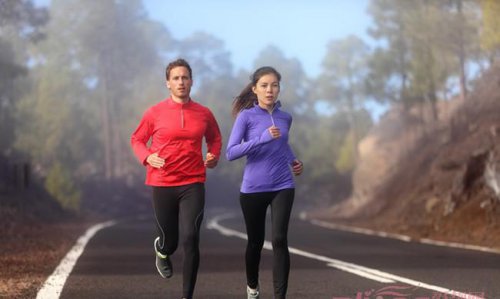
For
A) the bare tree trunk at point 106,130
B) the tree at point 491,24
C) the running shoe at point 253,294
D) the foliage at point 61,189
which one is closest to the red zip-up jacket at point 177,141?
the running shoe at point 253,294

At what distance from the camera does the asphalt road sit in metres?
8.82

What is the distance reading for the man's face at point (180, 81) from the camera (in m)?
7.63

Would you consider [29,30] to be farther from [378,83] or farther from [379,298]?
[379,298]

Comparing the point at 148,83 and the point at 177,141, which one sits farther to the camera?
the point at 148,83

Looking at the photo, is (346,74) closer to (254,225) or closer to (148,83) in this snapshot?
(148,83)

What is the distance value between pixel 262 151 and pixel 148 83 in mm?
84909

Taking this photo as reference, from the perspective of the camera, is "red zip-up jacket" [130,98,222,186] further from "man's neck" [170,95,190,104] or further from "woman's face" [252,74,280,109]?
"woman's face" [252,74,280,109]

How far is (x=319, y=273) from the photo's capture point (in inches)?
432

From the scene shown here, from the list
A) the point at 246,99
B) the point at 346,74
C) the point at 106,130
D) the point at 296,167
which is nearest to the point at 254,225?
the point at 296,167

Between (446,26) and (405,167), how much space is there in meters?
6.82

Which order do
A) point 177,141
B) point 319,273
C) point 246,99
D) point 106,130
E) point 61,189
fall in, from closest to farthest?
point 177,141, point 246,99, point 319,273, point 61,189, point 106,130

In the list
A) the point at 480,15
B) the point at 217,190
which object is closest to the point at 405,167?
the point at 480,15

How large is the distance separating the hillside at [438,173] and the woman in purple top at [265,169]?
10.4m

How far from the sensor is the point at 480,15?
36188mm
